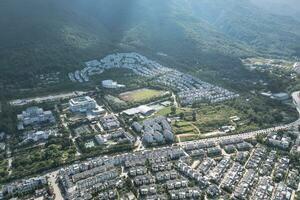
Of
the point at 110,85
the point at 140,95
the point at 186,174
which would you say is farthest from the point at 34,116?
the point at 186,174

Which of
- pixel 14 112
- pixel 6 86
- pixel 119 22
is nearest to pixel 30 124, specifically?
pixel 14 112

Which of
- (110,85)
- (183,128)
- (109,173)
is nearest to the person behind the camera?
(109,173)

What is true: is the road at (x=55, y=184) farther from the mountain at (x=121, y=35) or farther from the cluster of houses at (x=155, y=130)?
the mountain at (x=121, y=35)

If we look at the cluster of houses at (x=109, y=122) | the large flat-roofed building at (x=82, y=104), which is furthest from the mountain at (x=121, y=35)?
the cluster of houses at (x=109, y=122)

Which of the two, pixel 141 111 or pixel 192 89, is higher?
pixel 141 111

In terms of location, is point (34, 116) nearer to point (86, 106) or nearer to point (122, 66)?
point (86, 106)

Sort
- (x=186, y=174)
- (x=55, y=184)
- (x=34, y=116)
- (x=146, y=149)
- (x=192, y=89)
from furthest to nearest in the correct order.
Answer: (x=192, y=89), (x=34, y=116), (x=146, y=149), (x=186, y=174), (x=55, y=184)

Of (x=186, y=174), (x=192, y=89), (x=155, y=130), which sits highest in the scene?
(x=186, y=174)
